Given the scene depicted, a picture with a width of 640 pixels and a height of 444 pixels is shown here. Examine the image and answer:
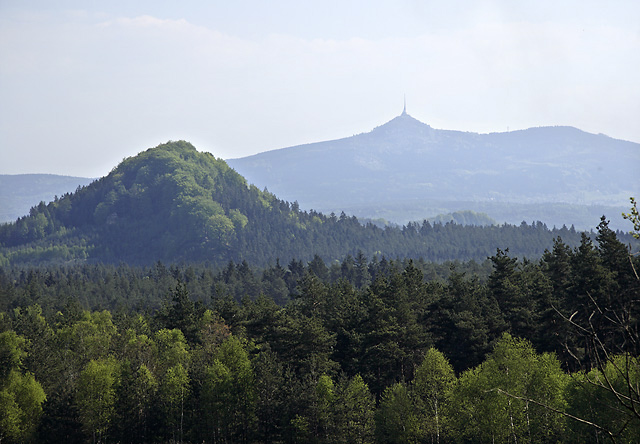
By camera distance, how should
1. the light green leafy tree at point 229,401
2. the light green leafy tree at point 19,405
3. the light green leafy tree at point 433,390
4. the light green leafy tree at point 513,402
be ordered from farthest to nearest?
1. the light green leafy tree at point 19,405
2. the light green leafy tree at point 229,401
3. the light green leafy tree at point 433,390
4. the light green leafy tree at point 513,402

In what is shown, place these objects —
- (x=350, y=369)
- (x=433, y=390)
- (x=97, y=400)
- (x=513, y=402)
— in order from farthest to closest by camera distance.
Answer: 1. (x=350, y=369)
2. (x=97, y=400)
3. (x=433, y=390)
4. (x=513, y=402)

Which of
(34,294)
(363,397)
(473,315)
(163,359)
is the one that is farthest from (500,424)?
(34,294)

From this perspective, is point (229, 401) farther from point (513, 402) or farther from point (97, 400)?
point (513, 402)

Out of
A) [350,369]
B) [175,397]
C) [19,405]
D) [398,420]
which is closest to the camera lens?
[398,420]

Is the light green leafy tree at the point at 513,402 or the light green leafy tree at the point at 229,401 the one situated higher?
the light green leafy tree at the point at 513,402

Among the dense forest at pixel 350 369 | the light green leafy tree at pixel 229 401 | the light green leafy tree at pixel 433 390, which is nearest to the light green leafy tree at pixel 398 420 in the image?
the dense forest at pixel 350 369

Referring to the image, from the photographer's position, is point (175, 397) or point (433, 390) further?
point (175, 397)

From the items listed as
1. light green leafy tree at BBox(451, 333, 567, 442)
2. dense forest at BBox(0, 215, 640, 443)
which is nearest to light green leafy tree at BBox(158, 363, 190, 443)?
dense forest at BBox(0, 215, 640, 443)

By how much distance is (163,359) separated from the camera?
70875 mm

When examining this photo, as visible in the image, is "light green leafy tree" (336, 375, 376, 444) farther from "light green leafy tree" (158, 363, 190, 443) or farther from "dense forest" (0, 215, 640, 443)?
"light green leafy tree" (158, 363, 190, 443)

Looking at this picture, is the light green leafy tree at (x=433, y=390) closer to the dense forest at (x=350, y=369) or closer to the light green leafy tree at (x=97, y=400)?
the dense forest at (x=350, y=369)

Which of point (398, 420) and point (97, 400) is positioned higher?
point (398, 420)

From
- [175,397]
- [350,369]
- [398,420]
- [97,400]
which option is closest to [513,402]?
[398,420]

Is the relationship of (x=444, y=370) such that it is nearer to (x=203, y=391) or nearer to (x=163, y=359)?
(x=203, y=391)
